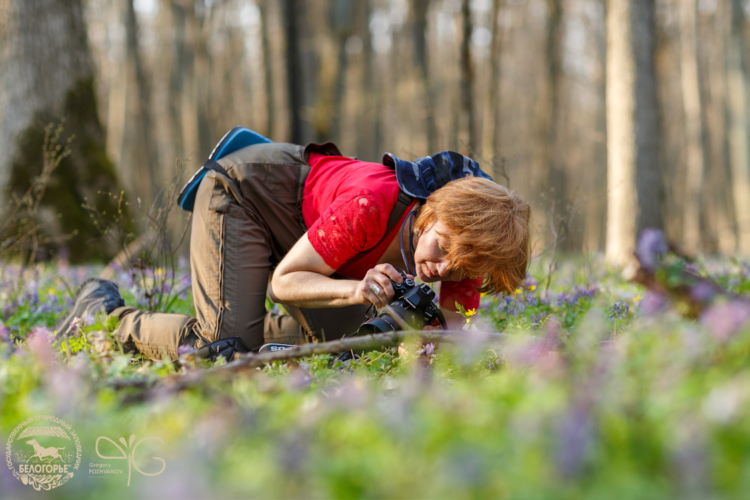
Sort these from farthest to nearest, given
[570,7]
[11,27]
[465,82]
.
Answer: [570,7], [465,82], [11,27]

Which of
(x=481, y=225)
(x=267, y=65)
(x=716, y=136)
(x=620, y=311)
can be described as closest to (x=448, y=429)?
(x=481, y=225)

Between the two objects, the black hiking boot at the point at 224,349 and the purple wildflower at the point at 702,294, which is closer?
the purple wildflower at the point at 702,294

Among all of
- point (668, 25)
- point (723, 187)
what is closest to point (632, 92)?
point (668, 25)

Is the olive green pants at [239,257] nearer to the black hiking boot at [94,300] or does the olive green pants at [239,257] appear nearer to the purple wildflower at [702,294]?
the black hiking boot at [94,300]

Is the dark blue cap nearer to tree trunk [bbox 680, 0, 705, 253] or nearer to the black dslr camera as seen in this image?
the black dslr camera

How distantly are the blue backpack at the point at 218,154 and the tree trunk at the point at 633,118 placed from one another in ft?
13.7

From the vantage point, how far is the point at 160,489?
0.89 m

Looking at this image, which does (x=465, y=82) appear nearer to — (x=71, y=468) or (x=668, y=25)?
(x=71, y=468)

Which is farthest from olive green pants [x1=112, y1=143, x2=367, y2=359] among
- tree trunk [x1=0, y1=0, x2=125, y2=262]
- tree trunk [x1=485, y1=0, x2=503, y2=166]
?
tree trunk [x1=485, y1=0, x2=503, y2=166]

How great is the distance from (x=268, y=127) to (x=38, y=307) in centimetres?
605

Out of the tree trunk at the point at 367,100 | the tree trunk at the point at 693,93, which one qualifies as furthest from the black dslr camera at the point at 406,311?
the tree trunk at the point at 693,93

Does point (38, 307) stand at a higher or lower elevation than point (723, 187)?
higher

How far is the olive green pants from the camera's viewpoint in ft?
9.53

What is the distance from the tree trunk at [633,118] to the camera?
5852 mm
